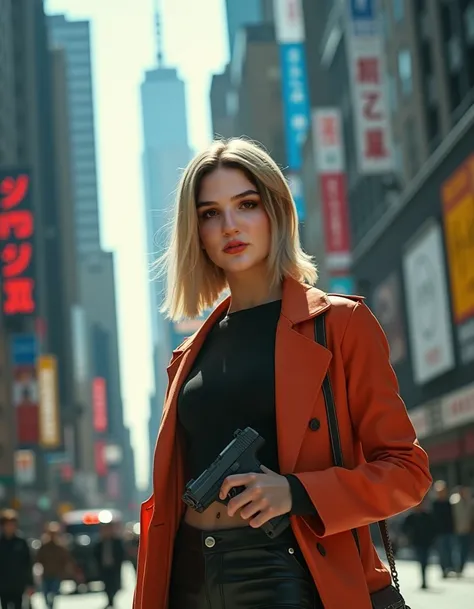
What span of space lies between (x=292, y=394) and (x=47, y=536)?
19442 millimetres

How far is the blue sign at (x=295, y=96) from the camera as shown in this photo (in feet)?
260

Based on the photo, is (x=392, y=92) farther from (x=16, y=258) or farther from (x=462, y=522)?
(x=462, y=522)

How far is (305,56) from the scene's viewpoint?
80812 millimetres

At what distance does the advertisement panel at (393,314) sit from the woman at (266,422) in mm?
45280

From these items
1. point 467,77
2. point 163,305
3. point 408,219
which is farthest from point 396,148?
point 163,305

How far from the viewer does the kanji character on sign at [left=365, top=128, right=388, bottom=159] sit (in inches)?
1796

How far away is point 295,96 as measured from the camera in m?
79.6

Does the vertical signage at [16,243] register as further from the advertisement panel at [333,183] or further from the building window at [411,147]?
the building window at [411,147]

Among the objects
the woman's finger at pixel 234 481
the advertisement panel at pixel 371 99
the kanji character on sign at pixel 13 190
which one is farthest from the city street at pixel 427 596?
the kanji character on sign at pixel 13 190

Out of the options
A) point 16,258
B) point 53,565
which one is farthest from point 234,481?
point 16,258

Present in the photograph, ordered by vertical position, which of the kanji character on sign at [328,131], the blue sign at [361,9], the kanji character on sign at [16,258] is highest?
the blue sign at [361,9]

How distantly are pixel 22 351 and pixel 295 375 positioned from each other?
280 ft

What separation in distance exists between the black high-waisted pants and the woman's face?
2.75ft

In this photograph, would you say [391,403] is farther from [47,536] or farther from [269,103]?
[269,103]
